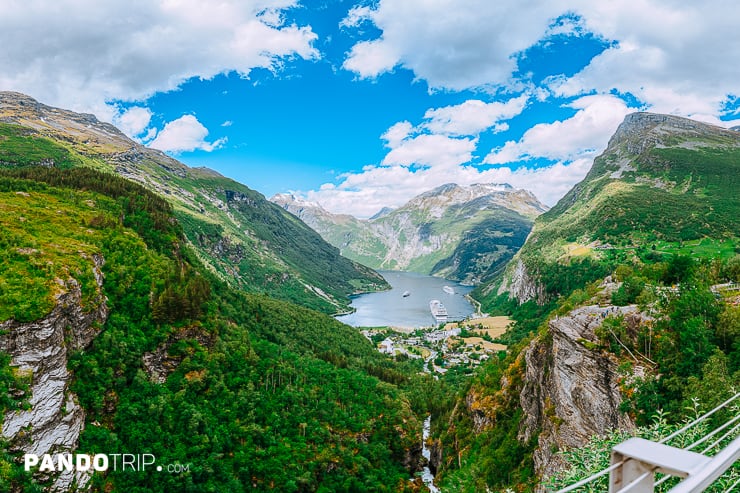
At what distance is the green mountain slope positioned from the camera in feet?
110

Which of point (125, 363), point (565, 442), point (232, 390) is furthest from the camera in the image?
point (232, 390)

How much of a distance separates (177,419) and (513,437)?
33211mm

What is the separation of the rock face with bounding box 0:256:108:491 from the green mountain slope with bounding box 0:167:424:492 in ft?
0.49

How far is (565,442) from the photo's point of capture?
26297mm

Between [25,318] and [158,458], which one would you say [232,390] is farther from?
[25,318]

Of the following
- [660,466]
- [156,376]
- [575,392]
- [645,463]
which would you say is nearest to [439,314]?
[156,376]

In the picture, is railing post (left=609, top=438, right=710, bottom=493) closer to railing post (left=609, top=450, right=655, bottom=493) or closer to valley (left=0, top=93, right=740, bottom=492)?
railing post (left=609, top=450, right=655, bottom=493)

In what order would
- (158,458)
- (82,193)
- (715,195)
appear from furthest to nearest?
(715,195)
(82,193)
(158,458)

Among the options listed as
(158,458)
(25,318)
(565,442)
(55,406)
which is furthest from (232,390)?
(565,442)

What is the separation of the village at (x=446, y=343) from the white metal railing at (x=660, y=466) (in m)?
106

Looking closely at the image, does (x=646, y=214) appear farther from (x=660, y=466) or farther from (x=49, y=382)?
(x=660, y=466)

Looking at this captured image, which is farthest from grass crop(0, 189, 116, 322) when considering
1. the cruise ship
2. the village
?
the cruise ship

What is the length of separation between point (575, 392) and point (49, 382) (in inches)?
1593

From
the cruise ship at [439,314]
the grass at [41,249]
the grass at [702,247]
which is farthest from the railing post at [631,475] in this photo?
the cruise ship at [439,314]
